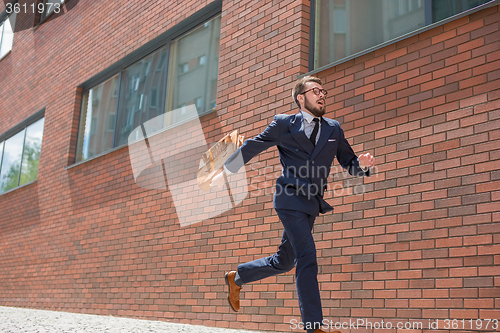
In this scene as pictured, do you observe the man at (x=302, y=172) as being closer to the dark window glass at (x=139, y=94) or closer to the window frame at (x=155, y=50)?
the window frame at (x=155, y=50)

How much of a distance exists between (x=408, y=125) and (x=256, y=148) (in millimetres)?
1532

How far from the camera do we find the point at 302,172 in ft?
12.1

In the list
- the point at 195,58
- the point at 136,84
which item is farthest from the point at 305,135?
the point at 136,84

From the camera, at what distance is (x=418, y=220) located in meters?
4.34

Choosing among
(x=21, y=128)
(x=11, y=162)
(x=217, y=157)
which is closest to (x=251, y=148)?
(x=217, y=157)

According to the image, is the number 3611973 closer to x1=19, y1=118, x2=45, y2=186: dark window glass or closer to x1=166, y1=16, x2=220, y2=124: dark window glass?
x1=19, y1=118, x2=45, y2=186: dark window glass

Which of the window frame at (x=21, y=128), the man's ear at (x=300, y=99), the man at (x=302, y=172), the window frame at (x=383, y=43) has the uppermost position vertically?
the window frame at (x=21, y=128)

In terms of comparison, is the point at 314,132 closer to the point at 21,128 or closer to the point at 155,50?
the point at 155,50

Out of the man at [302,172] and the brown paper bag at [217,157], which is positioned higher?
the brown paper bag at [217,157]

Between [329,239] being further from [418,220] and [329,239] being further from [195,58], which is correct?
[195,58]

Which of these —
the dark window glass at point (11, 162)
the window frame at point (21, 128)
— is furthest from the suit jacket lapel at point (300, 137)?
the dark window glass at point (11, 162)

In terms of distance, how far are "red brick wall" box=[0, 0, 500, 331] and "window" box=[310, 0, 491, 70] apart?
21cm

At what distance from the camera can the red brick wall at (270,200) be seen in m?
4.11

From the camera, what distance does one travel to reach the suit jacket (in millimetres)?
3633
